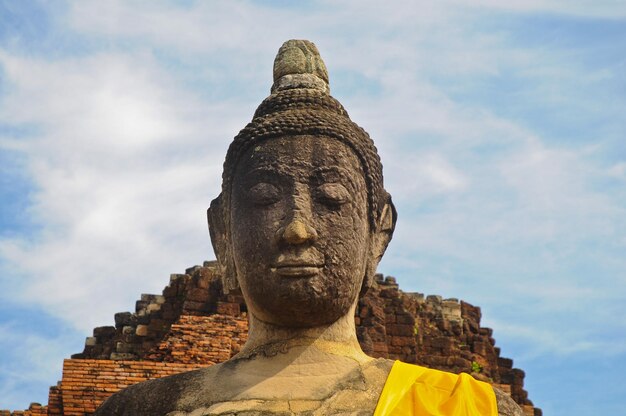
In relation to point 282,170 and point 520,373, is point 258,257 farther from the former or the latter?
point 520,373

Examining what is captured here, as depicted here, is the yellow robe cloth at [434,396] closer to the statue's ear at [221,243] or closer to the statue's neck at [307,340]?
the statue's neck at [307,340]

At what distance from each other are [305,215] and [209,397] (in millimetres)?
1318

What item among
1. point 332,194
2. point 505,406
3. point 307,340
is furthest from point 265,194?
point 505,406

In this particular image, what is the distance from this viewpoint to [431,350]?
3972cm

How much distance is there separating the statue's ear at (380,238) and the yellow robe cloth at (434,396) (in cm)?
94

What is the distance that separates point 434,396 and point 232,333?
21.6 m

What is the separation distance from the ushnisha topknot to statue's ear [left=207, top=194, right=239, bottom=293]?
0.10 m

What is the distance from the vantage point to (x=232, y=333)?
3186cm

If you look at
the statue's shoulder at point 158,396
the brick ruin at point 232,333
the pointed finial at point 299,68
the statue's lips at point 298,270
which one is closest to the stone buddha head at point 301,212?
the statue's lips at point 298,270

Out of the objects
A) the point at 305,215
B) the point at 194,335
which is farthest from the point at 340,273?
the point at 194,335

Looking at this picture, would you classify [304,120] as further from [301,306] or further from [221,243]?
[301,306]

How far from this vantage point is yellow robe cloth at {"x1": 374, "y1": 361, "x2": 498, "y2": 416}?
1028cm

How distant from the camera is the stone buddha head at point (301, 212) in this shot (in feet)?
34.8

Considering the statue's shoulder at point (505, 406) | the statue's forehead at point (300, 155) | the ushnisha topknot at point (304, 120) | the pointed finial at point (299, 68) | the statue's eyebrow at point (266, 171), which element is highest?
the pointed finial at point (299, 68)
